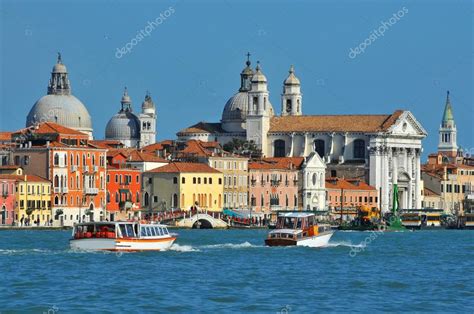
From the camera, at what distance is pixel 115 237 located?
5119 cm

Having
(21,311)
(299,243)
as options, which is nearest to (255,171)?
(299,243)

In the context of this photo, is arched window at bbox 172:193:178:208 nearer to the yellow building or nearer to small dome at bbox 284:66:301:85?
the yellow building

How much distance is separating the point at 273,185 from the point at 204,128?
16897 millimetres

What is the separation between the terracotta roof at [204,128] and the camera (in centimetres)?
12150

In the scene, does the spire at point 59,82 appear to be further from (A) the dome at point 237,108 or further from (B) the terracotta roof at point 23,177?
(B) the terracotta roof at point 23,177

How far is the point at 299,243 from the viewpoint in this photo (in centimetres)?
5672

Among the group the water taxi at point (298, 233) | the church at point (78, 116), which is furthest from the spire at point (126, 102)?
the water taxi at point (298, 233)

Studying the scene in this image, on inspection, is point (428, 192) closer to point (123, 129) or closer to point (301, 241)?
point (123, 129)

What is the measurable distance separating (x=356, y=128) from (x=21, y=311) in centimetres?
8428

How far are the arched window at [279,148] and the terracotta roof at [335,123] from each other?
84 centimetres

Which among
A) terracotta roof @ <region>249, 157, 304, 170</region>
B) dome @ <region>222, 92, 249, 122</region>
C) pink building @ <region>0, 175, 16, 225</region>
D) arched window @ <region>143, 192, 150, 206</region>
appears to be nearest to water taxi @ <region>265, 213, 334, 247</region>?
pink building @ <region>0, 175, 16, 225</region>

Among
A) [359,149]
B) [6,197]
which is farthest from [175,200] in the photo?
[359,149]

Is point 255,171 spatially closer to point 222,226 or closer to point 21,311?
point 222,226

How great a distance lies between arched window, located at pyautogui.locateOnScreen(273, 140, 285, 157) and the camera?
120 meters
